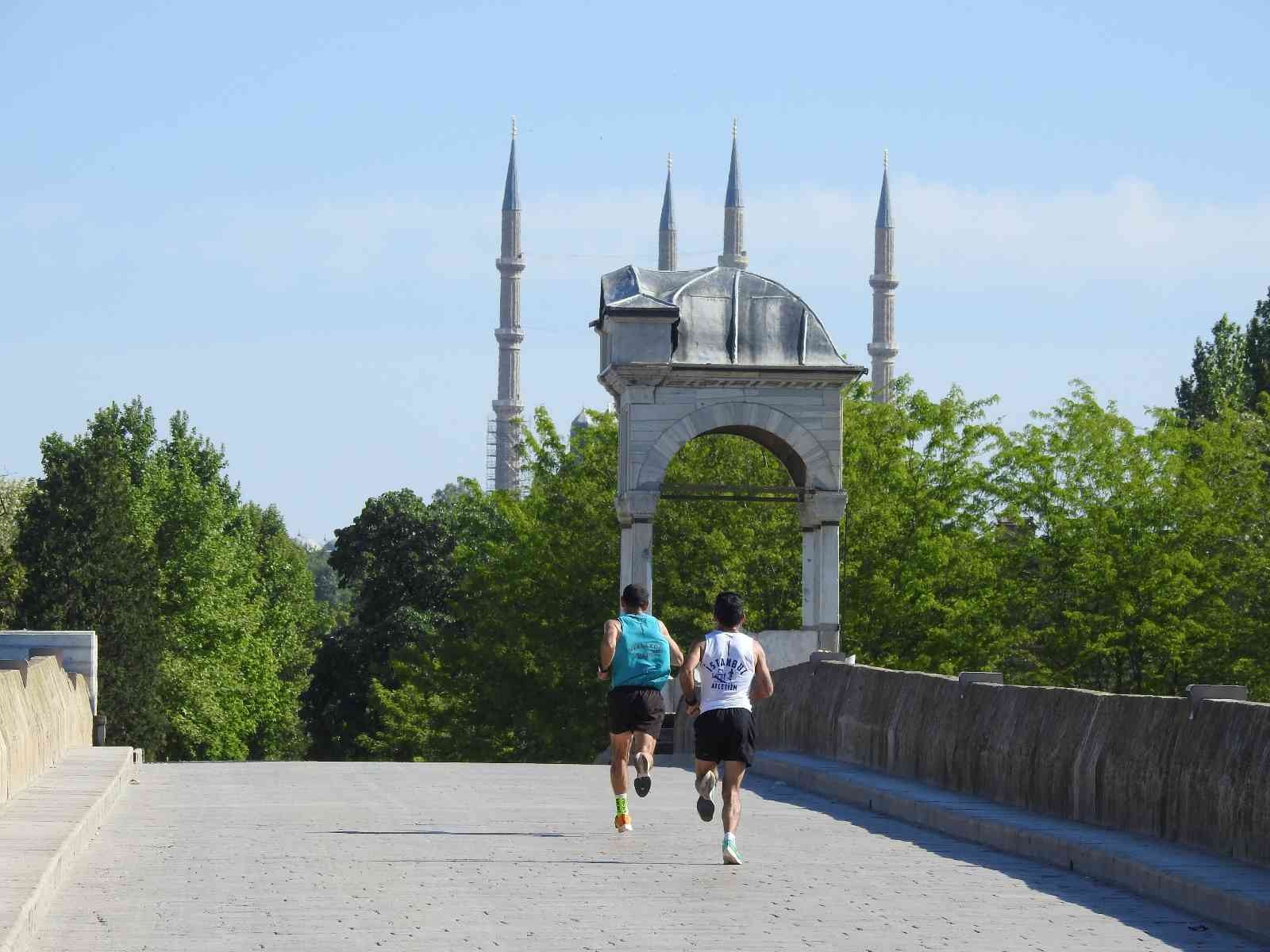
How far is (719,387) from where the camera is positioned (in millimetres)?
30953

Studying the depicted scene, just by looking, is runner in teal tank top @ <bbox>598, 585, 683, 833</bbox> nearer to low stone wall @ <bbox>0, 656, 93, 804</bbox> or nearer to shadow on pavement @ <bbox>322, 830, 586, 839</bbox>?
shadow on pavement @ <bbox>322, 830, 586, 839</bbox>

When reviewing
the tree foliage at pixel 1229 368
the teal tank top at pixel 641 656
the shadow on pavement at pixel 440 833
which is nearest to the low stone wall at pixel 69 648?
the shadow on pavement at pixel 440 833

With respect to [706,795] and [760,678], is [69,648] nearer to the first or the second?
[706,795]

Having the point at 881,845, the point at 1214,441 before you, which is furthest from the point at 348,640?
the point at 881,845

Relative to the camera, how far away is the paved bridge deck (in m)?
9.93

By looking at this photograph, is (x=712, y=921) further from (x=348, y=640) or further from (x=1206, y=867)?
(x=348, y=640)

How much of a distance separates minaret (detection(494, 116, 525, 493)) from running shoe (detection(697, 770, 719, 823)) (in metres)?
136

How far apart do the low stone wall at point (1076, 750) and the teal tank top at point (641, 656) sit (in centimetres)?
275

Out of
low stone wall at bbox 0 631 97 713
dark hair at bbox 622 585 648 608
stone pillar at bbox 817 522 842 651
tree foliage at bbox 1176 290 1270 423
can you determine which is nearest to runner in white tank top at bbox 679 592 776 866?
dark hair at bbox 622 585 648 608

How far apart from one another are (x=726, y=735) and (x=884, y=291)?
12682cm

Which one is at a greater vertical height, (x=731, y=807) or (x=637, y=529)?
(x=637, y=529)

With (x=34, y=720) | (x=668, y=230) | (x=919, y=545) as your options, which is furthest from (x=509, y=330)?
(x=34, y=720)

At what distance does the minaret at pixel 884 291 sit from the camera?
453 feet

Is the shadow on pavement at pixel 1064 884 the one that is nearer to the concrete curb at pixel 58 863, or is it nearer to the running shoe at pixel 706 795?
the running shoe at pixel 706 795
